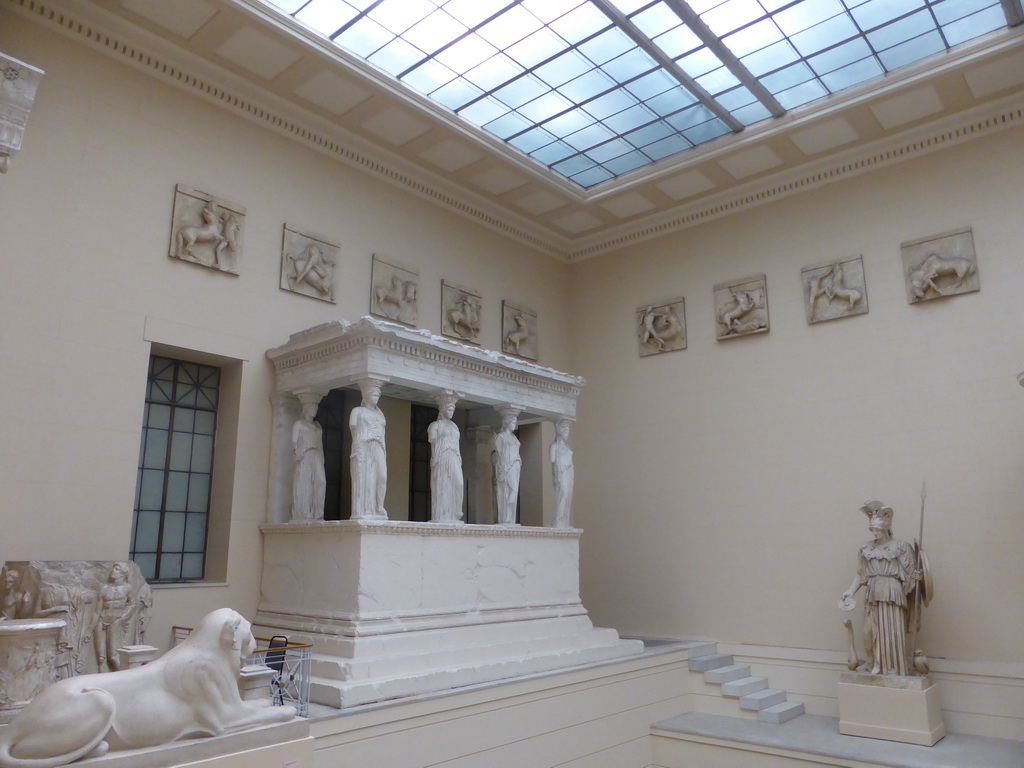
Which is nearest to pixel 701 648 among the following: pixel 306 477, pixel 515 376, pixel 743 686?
pixel 743 686

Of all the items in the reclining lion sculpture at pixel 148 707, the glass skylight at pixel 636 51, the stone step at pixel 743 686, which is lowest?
the stone step at pixel 743 686

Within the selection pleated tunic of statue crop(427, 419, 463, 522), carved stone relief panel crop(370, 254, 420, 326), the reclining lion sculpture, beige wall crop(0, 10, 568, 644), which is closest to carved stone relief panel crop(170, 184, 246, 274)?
beige wall crop(0, 10, 568, 644)

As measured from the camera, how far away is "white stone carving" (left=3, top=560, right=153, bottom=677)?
6547 mm

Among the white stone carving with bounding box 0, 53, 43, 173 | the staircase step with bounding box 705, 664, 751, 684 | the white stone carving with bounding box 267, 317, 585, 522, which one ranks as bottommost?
the staircase step with bounding box 705, 664, 751, 684

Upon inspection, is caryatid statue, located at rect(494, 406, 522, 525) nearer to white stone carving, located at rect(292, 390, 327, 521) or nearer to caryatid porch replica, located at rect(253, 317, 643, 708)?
caryatid porch replica, located at rect(253, 317, 643, 708)

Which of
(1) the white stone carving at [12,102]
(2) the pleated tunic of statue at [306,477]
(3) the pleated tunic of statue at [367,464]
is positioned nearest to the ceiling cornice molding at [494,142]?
(2) the pleated tunic of statue at [306,477]

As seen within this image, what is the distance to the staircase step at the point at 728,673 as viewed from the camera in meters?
9.84

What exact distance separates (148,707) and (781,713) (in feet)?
24.7

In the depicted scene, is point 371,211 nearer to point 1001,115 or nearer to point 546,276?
point 546,276

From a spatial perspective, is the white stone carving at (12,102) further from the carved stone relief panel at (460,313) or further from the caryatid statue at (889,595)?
the caryatid statue at (889,595)

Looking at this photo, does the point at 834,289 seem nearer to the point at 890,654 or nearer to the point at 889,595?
the point at 889,595

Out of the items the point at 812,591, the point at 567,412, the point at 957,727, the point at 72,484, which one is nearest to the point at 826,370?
the point at 812,591

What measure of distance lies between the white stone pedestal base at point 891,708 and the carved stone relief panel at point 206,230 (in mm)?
8634

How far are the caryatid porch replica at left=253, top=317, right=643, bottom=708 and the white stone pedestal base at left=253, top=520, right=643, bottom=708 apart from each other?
0.05 feet
